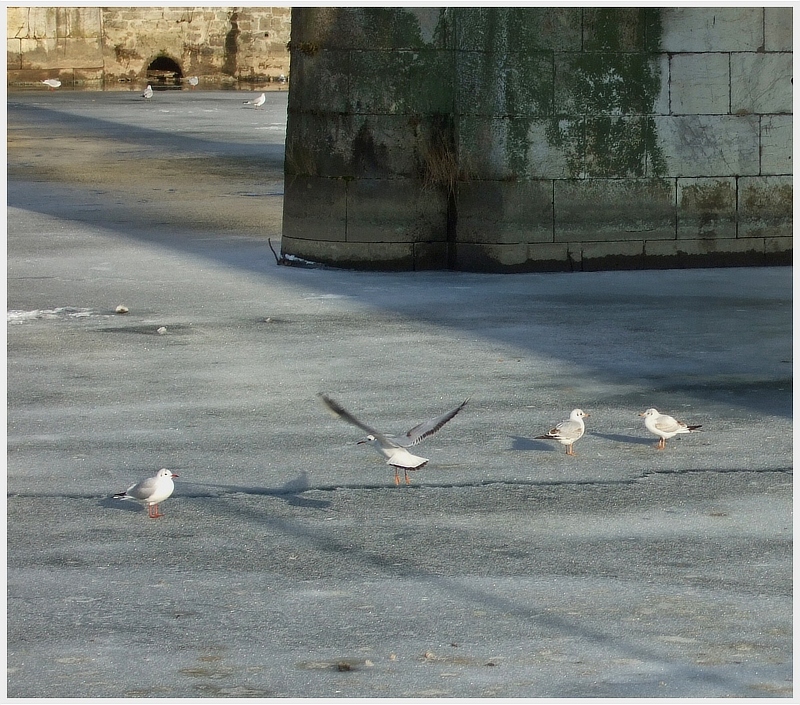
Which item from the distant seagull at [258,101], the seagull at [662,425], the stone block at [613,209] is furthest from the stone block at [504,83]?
the distant seagull at [258,101]

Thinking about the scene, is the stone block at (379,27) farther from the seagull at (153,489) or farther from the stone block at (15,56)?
the stone block at (15,56)

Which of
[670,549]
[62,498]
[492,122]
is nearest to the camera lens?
[670,549]

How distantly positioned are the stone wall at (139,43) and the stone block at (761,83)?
28079 millimetres

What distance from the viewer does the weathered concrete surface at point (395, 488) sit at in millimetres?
5035

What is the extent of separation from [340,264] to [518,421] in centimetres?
541

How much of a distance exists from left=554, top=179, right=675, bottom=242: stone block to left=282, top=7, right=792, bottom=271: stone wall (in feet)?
0.04

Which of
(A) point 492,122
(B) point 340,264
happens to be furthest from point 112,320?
(A) point 492,122

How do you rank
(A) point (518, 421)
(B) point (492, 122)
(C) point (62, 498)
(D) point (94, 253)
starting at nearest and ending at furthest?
1. (C) point (62, 498)
2. (A) point (518, 421)
3. (B) point (492, 122)
4. (D) point (94, 253)

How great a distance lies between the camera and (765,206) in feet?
43.7

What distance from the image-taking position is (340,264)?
13250 millimetres

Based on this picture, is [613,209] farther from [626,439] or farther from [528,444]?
[528,444]

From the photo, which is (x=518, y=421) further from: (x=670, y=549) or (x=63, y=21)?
(x=63, y=21)

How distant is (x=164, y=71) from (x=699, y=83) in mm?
30252

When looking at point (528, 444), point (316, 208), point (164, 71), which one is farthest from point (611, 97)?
point (164, 71)
